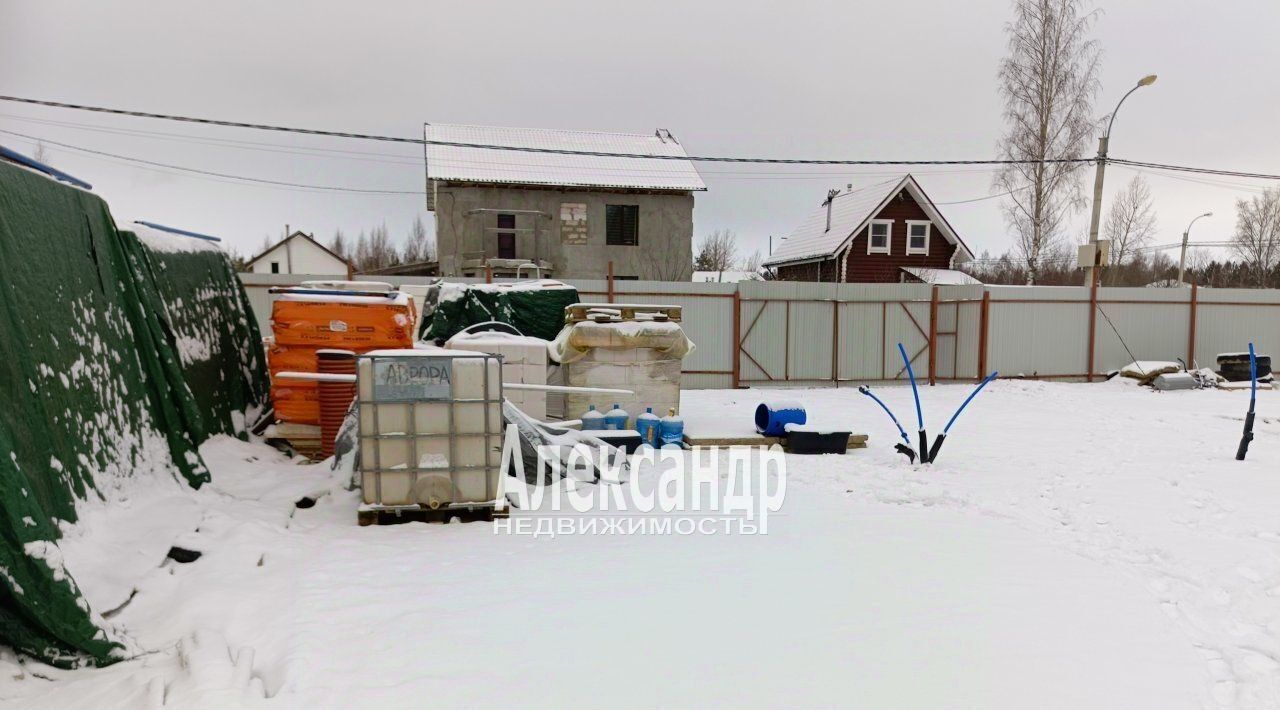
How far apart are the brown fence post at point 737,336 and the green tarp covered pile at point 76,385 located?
29.3 feet

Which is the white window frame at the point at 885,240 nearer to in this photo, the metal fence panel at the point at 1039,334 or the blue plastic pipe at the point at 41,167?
the metal fence panel at the point at 1039,334

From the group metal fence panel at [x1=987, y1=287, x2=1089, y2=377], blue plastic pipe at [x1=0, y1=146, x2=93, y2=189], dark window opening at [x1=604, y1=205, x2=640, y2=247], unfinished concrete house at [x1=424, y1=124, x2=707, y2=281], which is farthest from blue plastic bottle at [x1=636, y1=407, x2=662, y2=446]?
dark window opening at [x1=604, y1=205, x2=640, y2=247]

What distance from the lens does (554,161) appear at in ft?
76.2

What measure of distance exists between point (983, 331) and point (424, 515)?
43.1ft

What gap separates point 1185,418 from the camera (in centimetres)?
1038

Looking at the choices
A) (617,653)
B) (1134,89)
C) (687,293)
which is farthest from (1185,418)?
(617,653)

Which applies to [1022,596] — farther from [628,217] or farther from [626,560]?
[628,217]

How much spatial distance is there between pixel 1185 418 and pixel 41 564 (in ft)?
43.0

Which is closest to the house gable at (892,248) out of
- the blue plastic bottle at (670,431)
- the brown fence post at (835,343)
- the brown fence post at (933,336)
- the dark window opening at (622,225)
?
the dark window opening at (622,225)

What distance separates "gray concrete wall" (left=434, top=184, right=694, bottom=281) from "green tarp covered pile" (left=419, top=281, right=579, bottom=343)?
39.6 ft

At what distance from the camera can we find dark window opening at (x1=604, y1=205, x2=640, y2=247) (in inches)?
911

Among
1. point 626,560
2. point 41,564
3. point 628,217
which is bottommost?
point 626,560

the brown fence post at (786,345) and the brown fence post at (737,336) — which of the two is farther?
the brown fence post at (786,345)

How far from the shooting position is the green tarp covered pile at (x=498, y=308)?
1012 centimetres
